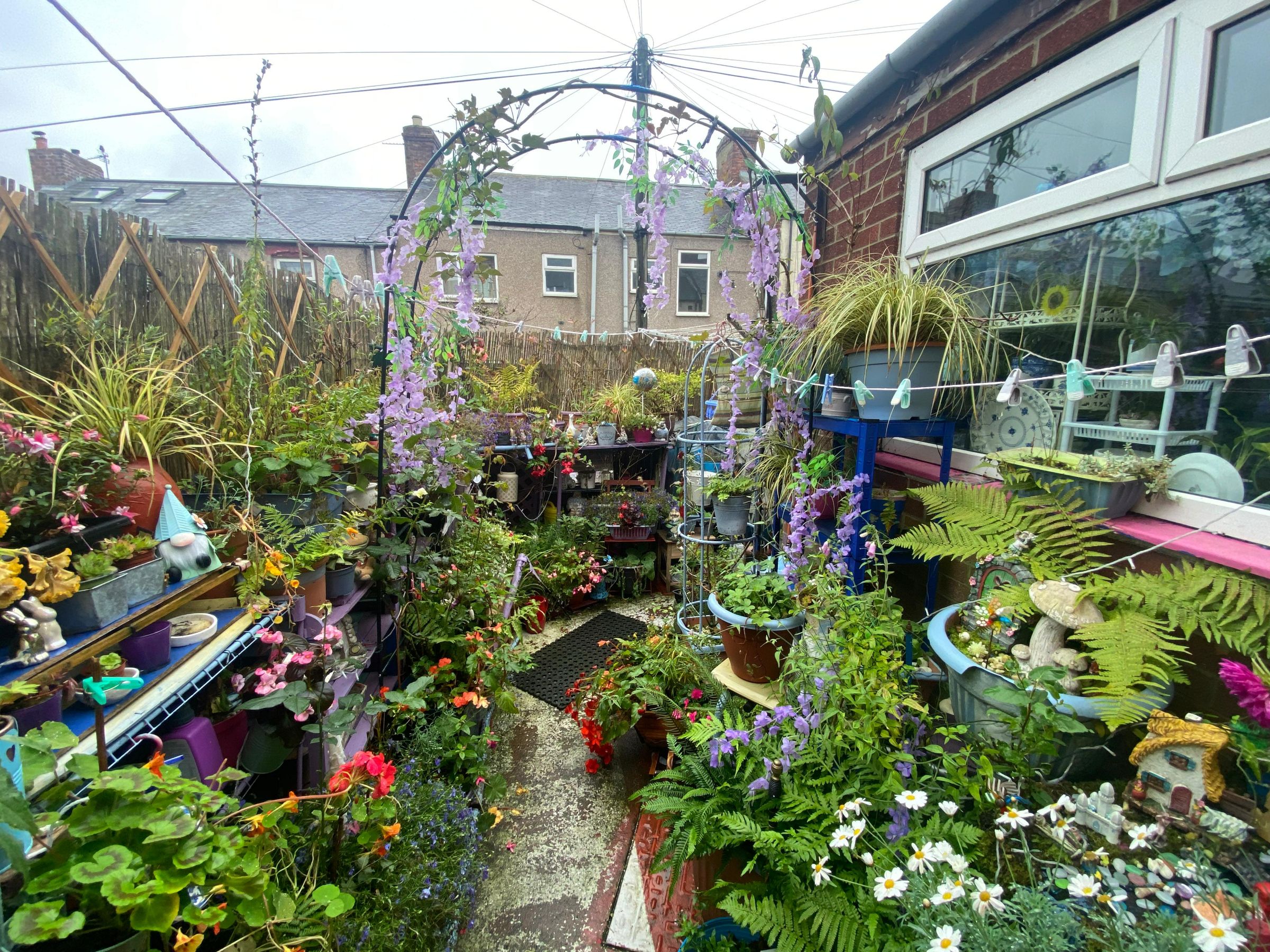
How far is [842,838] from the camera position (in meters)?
1.05

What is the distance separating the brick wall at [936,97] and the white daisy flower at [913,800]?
72.8 inches

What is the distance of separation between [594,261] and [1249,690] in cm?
1202

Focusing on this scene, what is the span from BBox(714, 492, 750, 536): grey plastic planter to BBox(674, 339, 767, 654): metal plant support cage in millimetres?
43

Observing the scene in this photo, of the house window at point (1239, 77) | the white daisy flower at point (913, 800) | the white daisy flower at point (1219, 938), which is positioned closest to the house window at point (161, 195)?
the house window at point (1239, 77)

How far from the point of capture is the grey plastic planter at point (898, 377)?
1.71m

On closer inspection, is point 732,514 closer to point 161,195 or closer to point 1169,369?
point 1169,369

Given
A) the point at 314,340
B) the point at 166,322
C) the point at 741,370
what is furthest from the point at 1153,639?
the point at 314,340

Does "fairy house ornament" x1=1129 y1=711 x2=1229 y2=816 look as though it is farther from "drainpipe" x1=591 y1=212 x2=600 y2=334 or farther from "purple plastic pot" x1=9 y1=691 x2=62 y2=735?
"drainpipe" x1=591 y1=212 x2=600 y2=334

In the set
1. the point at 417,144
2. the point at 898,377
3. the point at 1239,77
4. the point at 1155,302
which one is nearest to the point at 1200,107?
the point at 1239,77

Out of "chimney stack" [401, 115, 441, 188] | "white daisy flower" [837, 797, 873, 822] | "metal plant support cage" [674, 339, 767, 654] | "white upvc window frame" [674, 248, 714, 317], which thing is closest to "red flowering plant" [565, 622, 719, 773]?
"metal plant support cage" [674, 339, 767, 654]

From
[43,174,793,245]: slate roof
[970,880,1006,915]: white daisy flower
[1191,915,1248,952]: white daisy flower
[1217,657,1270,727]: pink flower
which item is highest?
[43,174,793,245]: slate roof

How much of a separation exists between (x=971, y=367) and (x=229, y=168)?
2.64 metres

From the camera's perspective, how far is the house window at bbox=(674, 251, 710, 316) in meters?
12.1

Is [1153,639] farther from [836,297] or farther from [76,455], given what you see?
[76,455]
